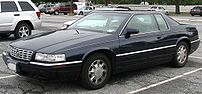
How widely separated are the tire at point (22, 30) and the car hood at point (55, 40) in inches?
248

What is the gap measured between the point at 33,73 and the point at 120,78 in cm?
196

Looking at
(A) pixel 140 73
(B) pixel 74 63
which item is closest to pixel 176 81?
(A) pixel 140 73

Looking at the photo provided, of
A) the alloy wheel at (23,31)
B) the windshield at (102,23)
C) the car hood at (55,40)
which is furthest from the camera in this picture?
the alloy wheel at (23,31)

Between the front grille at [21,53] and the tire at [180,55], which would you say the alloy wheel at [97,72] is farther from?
Result: the tire at [180,55]

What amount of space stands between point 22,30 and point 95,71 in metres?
7.40

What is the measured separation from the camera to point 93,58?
545 cm

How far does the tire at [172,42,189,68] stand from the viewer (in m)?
7.32

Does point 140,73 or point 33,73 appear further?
point 140,73

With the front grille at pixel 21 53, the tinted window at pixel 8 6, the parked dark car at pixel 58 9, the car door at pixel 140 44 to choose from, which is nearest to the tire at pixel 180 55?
the car door at pixel 140 44

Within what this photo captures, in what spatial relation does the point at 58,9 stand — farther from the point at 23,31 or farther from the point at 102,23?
the point at 102,23

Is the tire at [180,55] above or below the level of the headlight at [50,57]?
below

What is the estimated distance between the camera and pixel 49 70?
5039 millimetres

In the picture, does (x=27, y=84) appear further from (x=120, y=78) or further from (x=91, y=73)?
(x=120, y=78)

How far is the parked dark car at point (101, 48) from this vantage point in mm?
5160
